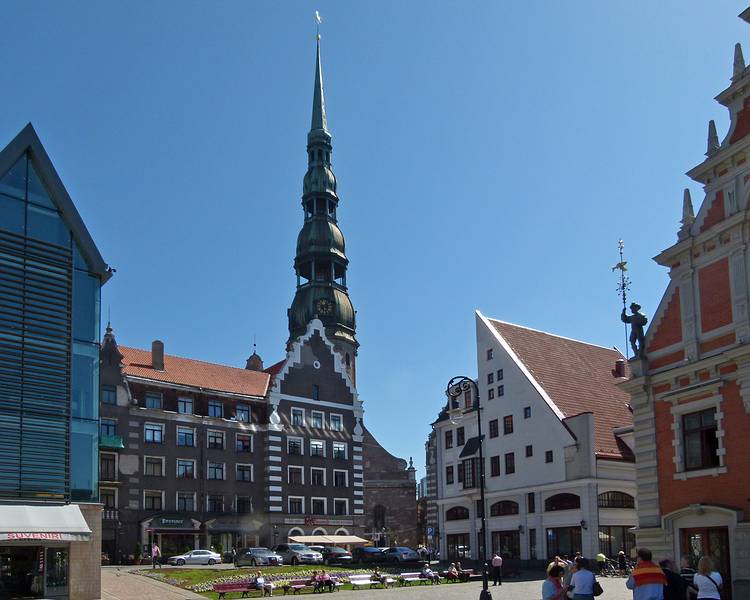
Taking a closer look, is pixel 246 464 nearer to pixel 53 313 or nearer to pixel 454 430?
pixel 454 430

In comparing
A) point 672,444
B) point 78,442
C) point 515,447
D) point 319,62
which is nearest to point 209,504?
point 515,447

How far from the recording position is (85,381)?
32969mm

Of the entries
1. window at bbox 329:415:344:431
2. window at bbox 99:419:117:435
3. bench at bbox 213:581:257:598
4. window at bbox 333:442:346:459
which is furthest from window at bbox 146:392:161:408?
bench at bbox 213:581:257:598

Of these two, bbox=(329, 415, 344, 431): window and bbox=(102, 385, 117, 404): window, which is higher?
bbox=(102, 385, 117, 404): window

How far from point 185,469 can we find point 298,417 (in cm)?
1092

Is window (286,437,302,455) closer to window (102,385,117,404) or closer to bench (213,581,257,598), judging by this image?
window (102,385,117,404)

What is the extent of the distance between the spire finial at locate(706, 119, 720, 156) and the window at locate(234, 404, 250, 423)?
45199 millimetres

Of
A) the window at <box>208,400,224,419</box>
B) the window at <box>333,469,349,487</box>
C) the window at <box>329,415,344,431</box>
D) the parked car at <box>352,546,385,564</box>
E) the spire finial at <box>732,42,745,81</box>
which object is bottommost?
the parked car at <box>352,546,385,564</box>

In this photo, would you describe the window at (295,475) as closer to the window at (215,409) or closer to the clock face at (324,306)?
the window at (215,409)

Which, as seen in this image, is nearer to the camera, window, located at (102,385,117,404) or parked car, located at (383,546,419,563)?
parked car, located at (383,546,419,563)

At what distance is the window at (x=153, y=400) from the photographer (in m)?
63.1

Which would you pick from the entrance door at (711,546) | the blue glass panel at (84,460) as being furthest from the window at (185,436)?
the entrance door at (711,546)

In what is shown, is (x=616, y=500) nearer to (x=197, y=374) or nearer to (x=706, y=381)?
(x=706, y=381)

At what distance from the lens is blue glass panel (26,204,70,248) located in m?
32.2
